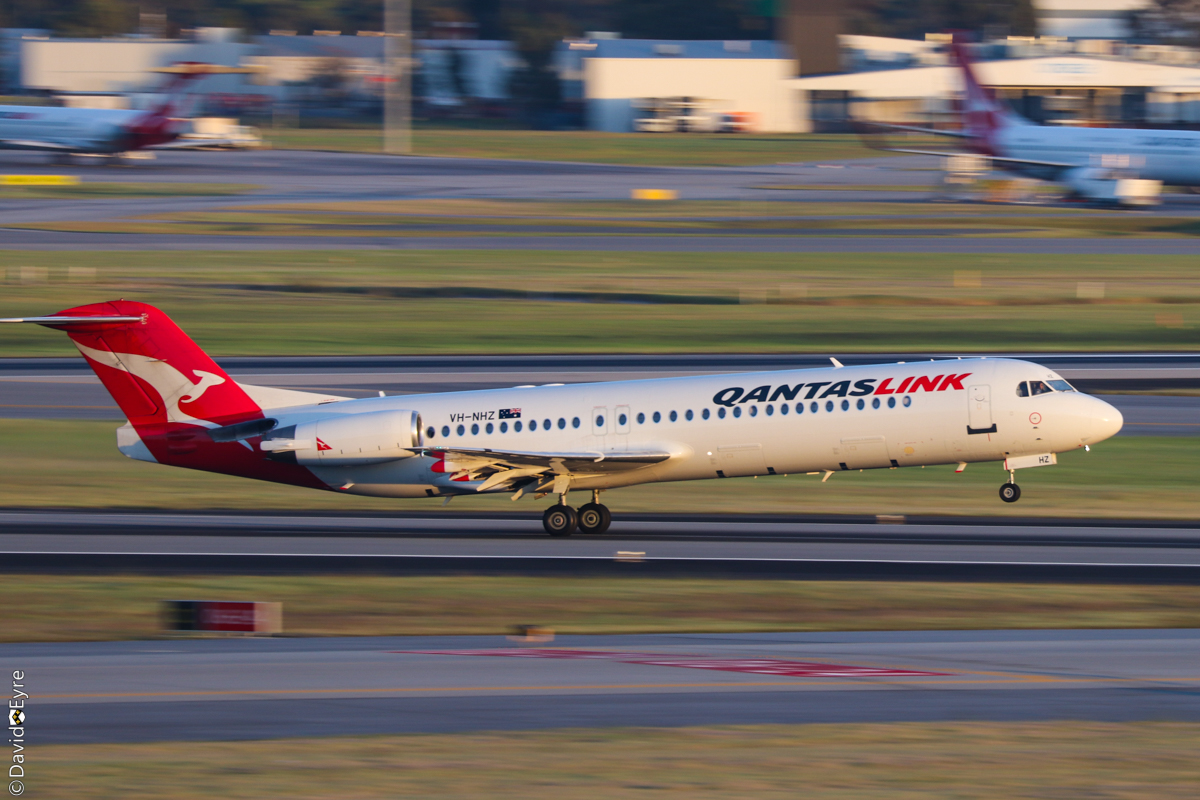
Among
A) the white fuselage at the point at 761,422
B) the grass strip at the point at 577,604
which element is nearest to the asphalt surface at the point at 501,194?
the white fuselage at the point at 761,422

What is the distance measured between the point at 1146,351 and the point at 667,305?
2082 cm

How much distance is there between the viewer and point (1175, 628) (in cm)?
2247

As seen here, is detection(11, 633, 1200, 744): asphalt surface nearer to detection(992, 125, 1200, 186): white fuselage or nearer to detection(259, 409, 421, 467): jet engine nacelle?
detection(259, 409, 421, 467): jet engine nacelle

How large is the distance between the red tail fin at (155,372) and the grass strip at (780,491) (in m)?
3.21

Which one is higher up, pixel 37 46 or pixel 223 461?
pixel 37 46

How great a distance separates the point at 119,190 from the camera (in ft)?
342

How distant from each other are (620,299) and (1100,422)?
38009mm

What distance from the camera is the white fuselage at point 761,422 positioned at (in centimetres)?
2942

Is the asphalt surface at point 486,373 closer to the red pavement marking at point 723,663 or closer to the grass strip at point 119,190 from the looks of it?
the red pavement marking at point 723,663

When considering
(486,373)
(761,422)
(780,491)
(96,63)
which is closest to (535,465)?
(761,422)

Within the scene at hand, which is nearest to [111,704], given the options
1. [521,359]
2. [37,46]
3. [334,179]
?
[521,359]

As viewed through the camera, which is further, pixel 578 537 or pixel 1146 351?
pixel 1146 351

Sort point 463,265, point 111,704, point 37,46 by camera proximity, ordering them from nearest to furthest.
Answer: point 111,704 → point 463,265 → point 37,46

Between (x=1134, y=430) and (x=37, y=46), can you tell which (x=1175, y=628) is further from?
(x=37, y=46)
